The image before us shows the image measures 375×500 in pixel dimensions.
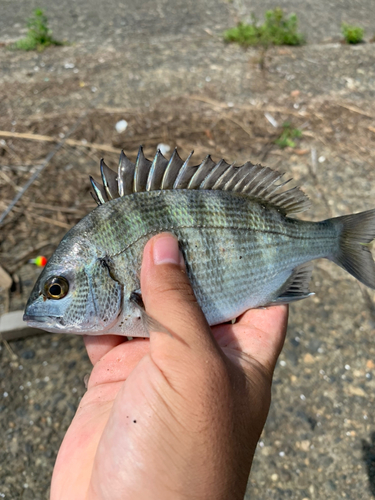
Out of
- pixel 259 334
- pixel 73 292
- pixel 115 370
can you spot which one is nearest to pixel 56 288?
pixel 73 292

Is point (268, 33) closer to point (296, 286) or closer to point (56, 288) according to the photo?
point (296, 286)

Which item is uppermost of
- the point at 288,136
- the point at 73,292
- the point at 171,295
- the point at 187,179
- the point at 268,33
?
the point at 187,179

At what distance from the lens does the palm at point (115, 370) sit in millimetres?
1774

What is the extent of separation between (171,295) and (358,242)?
1481 mm

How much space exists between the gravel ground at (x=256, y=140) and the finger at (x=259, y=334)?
0.99m

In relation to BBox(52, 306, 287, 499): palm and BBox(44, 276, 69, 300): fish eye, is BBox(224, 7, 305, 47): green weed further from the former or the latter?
BBox(44, 276, 69, 300): fish eye

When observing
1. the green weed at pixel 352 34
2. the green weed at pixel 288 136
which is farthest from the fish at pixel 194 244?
the green weed at pixel 352 34

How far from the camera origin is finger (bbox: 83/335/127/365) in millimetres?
2453

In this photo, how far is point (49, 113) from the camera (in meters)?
5.58

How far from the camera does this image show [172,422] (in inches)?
61.9

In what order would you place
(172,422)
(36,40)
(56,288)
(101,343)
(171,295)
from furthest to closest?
1. (36,40)
2. (101,343)
3. (56,288)
4. (171,295)
5. (172,422)

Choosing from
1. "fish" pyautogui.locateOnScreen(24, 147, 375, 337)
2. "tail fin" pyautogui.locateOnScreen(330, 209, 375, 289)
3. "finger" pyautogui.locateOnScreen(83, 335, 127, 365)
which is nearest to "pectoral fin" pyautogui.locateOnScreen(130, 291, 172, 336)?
"fish" pyautogui.locateOnScreen(24, 147, 375, 337)

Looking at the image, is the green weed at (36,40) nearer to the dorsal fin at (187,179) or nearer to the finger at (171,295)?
the dorsal fin at (187,179)

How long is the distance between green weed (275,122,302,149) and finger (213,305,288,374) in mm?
3287
